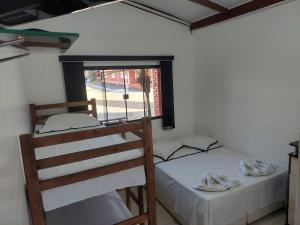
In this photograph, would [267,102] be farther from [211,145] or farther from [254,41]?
[211,145]

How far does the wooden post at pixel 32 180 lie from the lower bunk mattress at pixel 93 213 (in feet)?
1.85

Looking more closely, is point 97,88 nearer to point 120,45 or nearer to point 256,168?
point 120,45

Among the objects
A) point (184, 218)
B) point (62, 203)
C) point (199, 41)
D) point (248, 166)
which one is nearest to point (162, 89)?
point (199, 41)

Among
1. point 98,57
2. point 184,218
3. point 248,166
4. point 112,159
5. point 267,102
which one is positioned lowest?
point 184,218

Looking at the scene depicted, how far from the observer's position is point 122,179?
163 centimetres

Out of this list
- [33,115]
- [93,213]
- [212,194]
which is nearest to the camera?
[93,213]

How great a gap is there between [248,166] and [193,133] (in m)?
1.76

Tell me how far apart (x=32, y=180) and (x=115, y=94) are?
248 cm

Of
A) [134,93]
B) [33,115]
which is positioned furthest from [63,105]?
[134,93]

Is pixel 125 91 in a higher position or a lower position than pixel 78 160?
higher

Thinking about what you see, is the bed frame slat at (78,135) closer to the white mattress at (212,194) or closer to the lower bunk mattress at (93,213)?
the lower bunk mattress at (93,213)

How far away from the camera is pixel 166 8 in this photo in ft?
11.5

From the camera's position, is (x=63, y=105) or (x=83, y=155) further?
(x=63, y=105)

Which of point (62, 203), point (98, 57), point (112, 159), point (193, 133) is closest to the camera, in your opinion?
point (62, 203)
